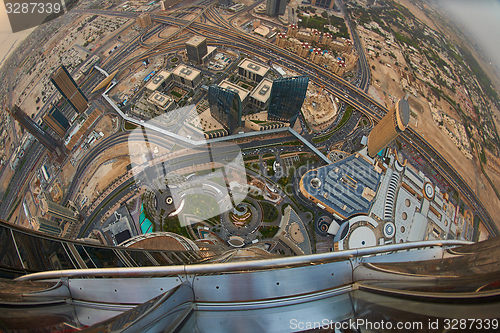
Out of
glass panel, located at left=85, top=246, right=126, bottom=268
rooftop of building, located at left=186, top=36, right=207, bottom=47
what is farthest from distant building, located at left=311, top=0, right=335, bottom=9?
glass panel, located at left=85, top=246, right=126, bottom=268

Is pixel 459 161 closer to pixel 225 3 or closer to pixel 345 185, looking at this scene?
pixel 345 185

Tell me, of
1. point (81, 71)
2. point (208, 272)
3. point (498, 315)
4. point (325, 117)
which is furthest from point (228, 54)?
point (498, 315)

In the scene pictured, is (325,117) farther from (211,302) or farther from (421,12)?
(421,12)

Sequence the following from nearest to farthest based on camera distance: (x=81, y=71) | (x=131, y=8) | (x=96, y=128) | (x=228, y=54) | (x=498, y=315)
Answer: (x=498, y=315) → (x=96, y=128) → (x=81, y=71) → (x=228, y=54) → (x=131, y=8)

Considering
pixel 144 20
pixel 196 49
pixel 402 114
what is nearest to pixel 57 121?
pixel 196 49

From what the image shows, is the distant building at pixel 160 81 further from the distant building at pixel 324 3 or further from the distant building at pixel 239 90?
the distant building at pixel 324 3

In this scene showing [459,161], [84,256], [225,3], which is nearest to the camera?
[84,256]
